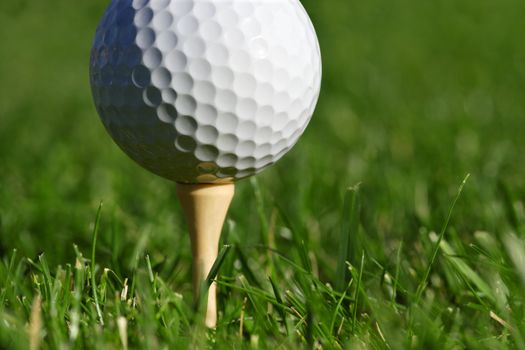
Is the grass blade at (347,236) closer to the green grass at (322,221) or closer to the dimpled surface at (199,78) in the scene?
the green grass at (322,221)

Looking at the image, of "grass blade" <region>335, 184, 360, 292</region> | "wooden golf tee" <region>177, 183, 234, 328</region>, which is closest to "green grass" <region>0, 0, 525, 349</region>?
"grass blade" <region>335, 184, 360, 292</region>

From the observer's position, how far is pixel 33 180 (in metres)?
2.91

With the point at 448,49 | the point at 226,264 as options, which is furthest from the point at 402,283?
the point at 448,49

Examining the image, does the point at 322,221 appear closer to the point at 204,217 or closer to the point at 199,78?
the point at 204,217

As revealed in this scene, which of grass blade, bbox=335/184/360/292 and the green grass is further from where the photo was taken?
grass blade, bbox=335/184/360/292

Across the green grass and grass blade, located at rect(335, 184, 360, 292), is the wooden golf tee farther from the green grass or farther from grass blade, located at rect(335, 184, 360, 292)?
grass blade, located at rect(335, 184, 360, 292)

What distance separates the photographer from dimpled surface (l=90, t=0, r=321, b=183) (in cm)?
164

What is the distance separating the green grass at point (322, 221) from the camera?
1556mm

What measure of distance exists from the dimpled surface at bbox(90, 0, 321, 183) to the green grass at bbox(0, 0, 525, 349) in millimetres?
248

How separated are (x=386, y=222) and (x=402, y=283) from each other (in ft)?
2.01

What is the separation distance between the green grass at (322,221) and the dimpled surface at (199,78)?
9.8 inches

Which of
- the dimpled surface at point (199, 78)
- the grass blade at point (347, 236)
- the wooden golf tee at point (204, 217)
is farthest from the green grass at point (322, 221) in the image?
the dimpled surface at point (199, 78)

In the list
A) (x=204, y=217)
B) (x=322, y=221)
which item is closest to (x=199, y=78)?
(x=204, y=217)

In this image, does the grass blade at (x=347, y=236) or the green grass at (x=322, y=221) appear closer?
the green grass at (x=322, y=221)
